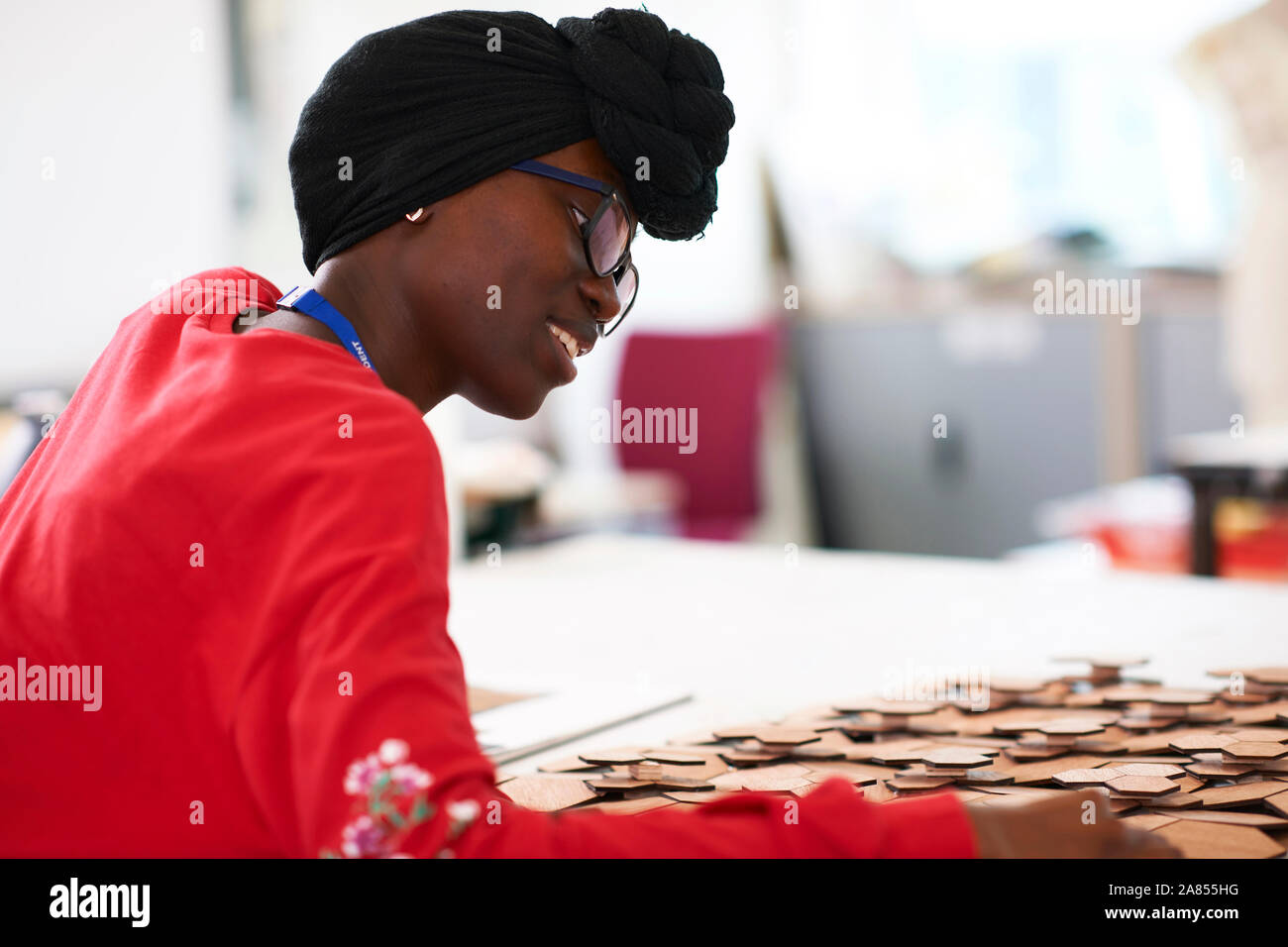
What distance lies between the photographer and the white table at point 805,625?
1.32 metres

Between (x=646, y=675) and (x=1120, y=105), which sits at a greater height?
(x=1120, y=105)

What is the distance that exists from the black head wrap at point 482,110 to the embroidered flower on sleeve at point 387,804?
409 mm

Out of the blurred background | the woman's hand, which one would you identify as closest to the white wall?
the blurred background

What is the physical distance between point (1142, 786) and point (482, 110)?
633mm

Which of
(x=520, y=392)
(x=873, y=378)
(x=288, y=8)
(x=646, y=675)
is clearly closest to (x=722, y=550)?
(x=646, y=675)

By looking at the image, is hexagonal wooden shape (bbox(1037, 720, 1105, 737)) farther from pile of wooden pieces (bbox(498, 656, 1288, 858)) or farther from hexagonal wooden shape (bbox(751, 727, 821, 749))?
hexagonal wooden shape (bbox(751, 727, 821, 749))

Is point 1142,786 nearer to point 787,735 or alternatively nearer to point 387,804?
point 787,735

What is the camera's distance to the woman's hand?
0.62 m

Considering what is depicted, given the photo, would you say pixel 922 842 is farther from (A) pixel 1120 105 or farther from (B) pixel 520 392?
(A) pixel 1120 105

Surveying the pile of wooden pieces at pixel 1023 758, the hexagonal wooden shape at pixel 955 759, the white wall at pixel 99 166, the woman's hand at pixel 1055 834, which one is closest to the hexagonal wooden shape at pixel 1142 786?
the pile of wooden pieces at pixel 1023 758

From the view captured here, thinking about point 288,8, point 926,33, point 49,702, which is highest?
point 926,33
